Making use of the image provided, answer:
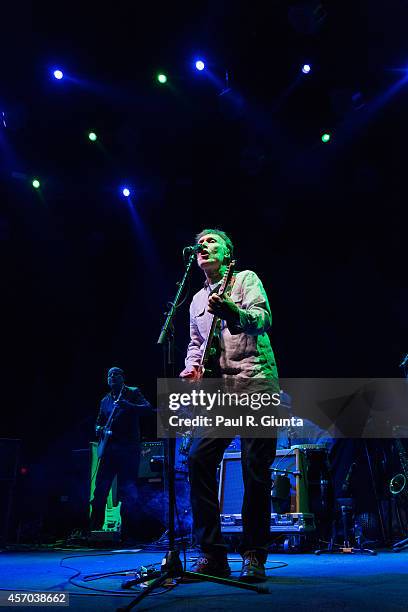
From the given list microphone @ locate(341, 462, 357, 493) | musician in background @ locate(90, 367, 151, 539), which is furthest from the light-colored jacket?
musician in background @ locate(90, 367, 151, 539)

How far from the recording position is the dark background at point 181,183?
8078 millimetres

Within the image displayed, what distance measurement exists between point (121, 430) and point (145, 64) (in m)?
5.39

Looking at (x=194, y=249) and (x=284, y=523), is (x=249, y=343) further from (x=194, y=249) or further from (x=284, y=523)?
(x=284, y=523)

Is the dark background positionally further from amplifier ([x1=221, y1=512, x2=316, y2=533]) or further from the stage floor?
the stage floor

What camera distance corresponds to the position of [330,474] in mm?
7215

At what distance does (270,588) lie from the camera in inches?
117

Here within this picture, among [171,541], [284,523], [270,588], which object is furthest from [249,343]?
[284,523]

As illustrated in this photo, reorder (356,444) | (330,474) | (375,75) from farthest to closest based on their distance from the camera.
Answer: (375,75) → (356,444) → (330,474)

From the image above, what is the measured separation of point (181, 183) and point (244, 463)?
7649 mm

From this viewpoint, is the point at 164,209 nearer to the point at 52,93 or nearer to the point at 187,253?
the point at 52,93

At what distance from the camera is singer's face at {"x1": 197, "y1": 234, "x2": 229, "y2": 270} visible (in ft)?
12.2

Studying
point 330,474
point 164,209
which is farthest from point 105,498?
point 164,209

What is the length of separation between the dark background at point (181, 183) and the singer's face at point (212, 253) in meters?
4.99

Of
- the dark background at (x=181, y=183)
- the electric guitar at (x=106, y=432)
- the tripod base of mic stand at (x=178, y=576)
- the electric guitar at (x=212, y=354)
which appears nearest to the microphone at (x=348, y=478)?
the dark background at (x=181, y=183)
